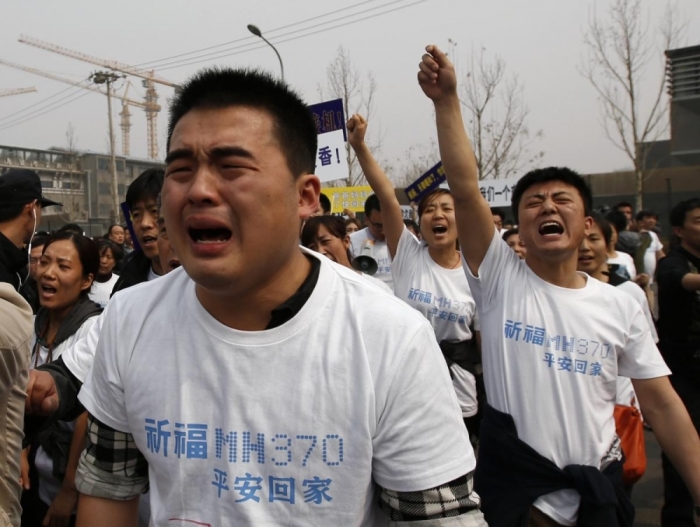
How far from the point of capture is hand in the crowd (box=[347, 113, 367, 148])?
3.52m

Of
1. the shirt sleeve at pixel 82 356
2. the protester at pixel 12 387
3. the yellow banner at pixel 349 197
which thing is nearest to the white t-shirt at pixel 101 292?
the shirt sleeve at pixel 82 356

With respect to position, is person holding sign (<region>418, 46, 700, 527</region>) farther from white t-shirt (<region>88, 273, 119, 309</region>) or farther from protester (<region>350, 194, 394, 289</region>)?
protester (<region>350, 194, 394, 289</region>)

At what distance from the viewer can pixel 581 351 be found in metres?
2.42

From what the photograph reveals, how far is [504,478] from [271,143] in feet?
5.69

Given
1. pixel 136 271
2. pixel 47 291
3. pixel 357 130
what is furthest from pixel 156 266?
pixel 357 130

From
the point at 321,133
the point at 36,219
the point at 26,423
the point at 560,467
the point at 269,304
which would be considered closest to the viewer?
the point at 269,304

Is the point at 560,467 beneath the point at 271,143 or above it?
beneath

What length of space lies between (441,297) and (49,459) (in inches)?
98.9

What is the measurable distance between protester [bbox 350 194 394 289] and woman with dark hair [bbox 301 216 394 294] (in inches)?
89.5

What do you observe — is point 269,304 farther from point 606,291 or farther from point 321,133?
point 321,133

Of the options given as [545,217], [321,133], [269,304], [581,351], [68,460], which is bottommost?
[68,460]

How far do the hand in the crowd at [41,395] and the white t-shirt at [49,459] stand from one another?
0.73 metres

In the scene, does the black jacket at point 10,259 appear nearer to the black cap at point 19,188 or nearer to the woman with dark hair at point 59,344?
the woman with dark hair at point 59,344

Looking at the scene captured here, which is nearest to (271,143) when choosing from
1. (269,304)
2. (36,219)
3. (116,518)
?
(269,304)
